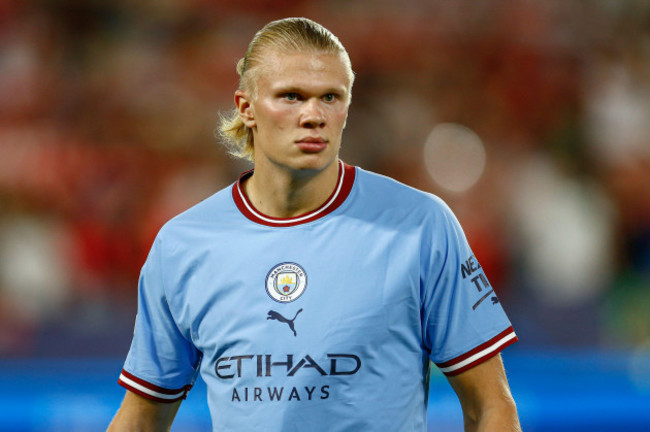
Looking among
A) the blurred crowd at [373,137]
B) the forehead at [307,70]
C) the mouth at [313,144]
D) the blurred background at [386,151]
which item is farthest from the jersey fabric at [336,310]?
the blurred crowd at [373,137]

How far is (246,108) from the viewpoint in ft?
8.80

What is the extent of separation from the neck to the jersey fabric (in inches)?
1.1

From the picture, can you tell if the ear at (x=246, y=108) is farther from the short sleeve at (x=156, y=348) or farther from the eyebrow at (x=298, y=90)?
the short sleeve at (x=156, y=348)

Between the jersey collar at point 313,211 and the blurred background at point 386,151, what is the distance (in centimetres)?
211

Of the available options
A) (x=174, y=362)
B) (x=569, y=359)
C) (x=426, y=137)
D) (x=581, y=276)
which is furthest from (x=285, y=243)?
(x=426, y=137)

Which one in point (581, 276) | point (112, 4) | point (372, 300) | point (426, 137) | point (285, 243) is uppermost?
point (112, 4)

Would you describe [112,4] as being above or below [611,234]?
above

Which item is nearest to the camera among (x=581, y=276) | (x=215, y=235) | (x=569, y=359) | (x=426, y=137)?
(x=215, y=235)

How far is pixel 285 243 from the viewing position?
253cm

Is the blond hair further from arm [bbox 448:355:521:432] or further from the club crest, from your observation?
arm [bbox 448:355:521:432]

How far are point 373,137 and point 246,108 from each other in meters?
4.72

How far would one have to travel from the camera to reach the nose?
2418mm

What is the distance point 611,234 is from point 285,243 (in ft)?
14.5

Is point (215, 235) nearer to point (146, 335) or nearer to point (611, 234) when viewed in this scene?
point (146, 335)
